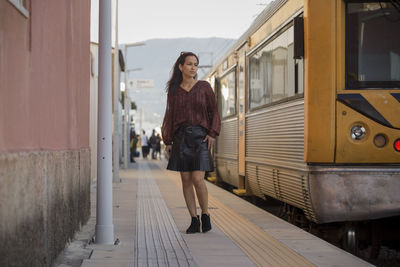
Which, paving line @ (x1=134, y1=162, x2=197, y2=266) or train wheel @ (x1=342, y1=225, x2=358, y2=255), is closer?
paving line @ (x1=134, y1=162, x2=197, y2=266)

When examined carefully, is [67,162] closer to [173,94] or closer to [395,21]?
[173,94]

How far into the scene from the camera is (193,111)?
686cm

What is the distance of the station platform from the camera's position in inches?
211

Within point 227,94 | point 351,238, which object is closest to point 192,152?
point 351,238

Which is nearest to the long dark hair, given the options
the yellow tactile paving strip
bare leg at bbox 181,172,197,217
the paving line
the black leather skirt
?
the black leather skirt

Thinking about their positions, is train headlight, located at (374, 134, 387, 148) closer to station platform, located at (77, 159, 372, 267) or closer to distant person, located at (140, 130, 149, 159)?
station platform, located at (77, 159, 372, 267)

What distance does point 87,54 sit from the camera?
330 inches

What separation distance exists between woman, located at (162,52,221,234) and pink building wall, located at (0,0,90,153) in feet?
3.27

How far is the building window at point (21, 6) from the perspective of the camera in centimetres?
407

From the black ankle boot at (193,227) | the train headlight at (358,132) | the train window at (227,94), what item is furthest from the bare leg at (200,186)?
the train window at (227,94)

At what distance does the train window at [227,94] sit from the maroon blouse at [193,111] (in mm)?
5262

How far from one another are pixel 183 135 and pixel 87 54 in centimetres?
219

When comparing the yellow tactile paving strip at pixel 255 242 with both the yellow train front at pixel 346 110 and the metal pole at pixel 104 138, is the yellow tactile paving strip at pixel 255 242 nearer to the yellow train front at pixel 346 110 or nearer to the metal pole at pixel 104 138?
the yellow train front at pixel 346 110

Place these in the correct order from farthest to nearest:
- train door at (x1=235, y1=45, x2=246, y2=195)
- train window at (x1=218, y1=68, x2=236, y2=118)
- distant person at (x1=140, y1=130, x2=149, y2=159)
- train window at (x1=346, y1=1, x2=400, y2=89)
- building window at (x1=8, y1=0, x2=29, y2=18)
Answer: distant person at (x1=140, y1=130, x2=149, y2=159)
train window at (x1=218, y1=68, x2=236, y2=118)
train door at (x1=235, y1=45, x2=246, y2=195)
train window at (x1=346, y1=1, x2=400, y2=89)
building window at (x1=8, y1=0, x2=29, y2=18)
